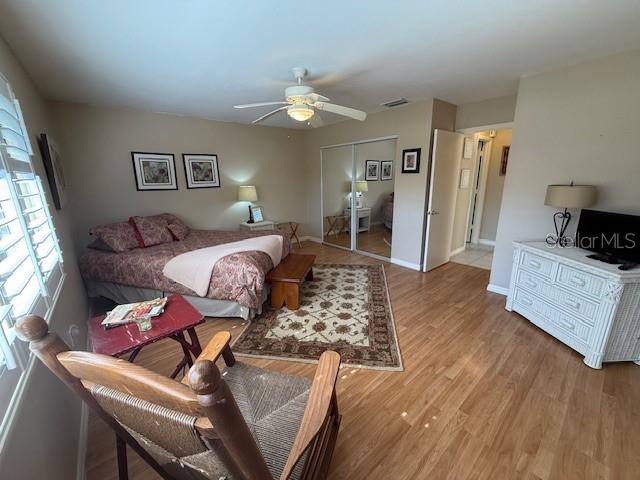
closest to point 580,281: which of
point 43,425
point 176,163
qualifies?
point 43,425

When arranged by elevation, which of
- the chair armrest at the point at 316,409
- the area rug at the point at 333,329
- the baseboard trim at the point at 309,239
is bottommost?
the area rug at the point at 333,329

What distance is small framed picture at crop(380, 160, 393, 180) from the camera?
422 cm

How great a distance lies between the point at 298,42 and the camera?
1.91m

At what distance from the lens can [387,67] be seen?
93.5 inches

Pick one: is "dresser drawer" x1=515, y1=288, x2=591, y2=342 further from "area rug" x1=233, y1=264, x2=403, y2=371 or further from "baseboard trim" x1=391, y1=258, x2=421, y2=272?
"baseboard trim" x1=391, y1=258, x2=421, y2=272

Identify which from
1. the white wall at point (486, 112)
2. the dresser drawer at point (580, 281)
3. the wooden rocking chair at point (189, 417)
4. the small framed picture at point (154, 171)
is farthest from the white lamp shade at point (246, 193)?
the dresser drawer at point (580, 281)

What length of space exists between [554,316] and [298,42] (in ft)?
10.2

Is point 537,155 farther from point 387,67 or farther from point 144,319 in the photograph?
point 144,319

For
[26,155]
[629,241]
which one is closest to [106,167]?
[26,155]

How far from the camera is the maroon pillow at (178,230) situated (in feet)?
11.7

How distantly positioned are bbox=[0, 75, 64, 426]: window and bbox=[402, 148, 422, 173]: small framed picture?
3.86 metres

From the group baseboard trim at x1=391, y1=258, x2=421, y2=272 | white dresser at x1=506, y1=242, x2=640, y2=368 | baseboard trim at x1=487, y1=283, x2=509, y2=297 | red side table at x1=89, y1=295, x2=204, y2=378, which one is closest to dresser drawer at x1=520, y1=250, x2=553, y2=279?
white dresser at x1=506, y1=242, x2=640, y2=368

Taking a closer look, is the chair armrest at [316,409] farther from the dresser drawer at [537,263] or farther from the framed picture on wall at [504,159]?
the framed picture on wall at [504,159]

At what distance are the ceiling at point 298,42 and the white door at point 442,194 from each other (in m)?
0.85
